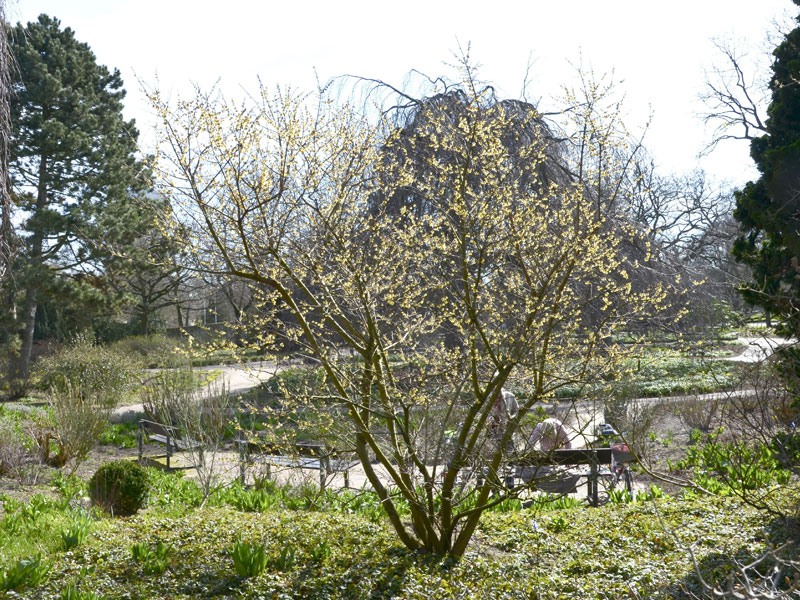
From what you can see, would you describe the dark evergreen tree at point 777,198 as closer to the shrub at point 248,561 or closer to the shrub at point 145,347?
the shrub at point 248,561

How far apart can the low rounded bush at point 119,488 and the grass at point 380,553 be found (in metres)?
0.40

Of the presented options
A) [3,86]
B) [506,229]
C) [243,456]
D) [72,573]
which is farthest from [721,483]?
[3,86]

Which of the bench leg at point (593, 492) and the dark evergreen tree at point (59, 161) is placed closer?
the bench leg at point (593, 492)

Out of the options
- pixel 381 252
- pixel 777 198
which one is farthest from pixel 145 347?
pixel 777 198

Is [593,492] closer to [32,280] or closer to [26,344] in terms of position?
[32,280]

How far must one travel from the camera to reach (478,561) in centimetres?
474

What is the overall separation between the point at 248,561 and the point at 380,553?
997 mm

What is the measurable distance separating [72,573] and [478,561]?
2.73 metres

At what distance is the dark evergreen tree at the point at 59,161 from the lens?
18406 millimetres

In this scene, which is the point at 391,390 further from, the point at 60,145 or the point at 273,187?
the point at 60,145

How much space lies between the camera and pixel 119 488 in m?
6.39

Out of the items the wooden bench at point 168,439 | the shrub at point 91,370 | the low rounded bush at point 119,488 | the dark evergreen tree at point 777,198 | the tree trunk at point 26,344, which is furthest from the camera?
the tree trunk at point 26,344

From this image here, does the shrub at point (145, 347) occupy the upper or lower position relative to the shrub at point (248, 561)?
upper

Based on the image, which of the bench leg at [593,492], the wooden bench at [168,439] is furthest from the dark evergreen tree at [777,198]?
the wooden bench at [168,439]
